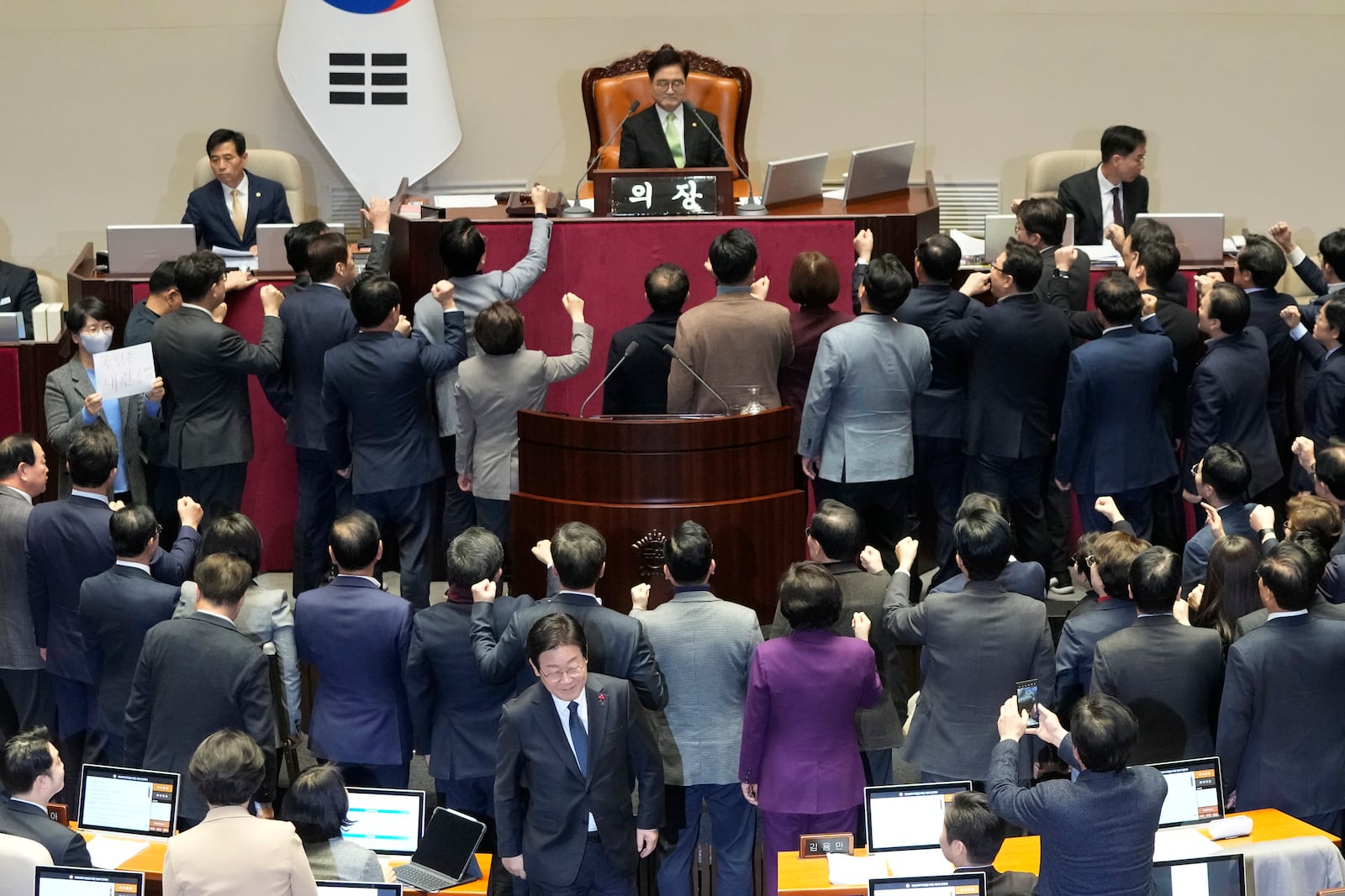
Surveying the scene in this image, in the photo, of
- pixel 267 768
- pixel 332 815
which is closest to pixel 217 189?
pixel 267 768

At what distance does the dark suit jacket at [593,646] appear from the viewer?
4.34 metres

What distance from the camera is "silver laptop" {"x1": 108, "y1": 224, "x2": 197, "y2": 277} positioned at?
6574 millimetres

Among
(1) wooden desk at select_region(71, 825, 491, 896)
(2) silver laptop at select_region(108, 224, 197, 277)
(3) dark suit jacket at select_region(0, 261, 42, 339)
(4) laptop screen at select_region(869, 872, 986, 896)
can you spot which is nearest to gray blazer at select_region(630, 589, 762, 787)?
(1) wooden desk at select_region(71, 825, 491, 896)

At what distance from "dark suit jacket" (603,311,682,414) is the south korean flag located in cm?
330

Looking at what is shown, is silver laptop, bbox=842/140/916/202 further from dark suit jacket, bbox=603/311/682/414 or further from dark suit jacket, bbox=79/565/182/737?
dark suit jacket, bbox=79/565/182/737

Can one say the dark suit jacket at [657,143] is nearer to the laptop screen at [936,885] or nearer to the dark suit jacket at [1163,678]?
the dark suit jacket at [1163,678]

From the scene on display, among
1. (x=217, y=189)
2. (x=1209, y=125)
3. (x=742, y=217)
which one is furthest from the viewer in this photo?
(x=1209, y=125)

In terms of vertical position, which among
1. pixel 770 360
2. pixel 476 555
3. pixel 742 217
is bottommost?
pixel 476 555

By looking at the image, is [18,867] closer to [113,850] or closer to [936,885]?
[113,850]

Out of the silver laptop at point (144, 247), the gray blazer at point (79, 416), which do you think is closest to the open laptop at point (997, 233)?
the silver laptop at point (144, 247)

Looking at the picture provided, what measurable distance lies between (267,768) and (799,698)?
1566 mm

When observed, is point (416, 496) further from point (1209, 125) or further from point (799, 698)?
point (1209, 125)

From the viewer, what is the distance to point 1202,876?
395 cm

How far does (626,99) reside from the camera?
27.0 ft
